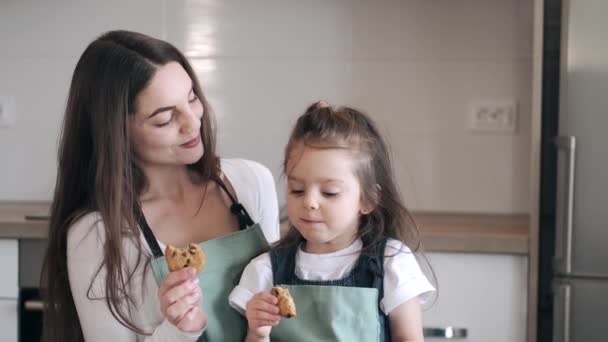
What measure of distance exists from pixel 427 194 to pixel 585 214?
544 mm

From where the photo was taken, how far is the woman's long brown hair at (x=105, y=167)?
4.14 ft

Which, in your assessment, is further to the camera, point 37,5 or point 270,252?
point 37,5

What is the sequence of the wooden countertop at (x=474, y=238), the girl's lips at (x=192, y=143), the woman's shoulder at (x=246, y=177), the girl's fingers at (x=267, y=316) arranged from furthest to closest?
the wooden countertop at (x=474, y=238) < the woman's shoulder at (x=246, y=177) < the girl's lips at (x=192, y=143) < the girl's fingers at (x=267, y=316)

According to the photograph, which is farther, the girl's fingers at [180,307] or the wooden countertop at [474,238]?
the wooden countertop at [474,238]

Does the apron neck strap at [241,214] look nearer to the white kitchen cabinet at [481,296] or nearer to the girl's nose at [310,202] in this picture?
the girl's nose at [310,202]

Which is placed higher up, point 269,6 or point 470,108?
point 269,6

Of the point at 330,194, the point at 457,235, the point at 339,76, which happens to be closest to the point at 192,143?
the point at 330,194

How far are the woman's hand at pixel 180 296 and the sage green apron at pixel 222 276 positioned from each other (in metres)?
0.13

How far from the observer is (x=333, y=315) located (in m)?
1.18

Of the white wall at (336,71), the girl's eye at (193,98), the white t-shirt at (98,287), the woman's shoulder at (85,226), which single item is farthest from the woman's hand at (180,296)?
the white wall at (336,71)

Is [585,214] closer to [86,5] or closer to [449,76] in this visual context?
[449,76]

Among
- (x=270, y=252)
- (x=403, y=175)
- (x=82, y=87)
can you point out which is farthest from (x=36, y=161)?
(x=270, y=252)

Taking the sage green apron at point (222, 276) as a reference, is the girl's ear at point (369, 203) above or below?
above

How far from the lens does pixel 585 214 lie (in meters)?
1.91
